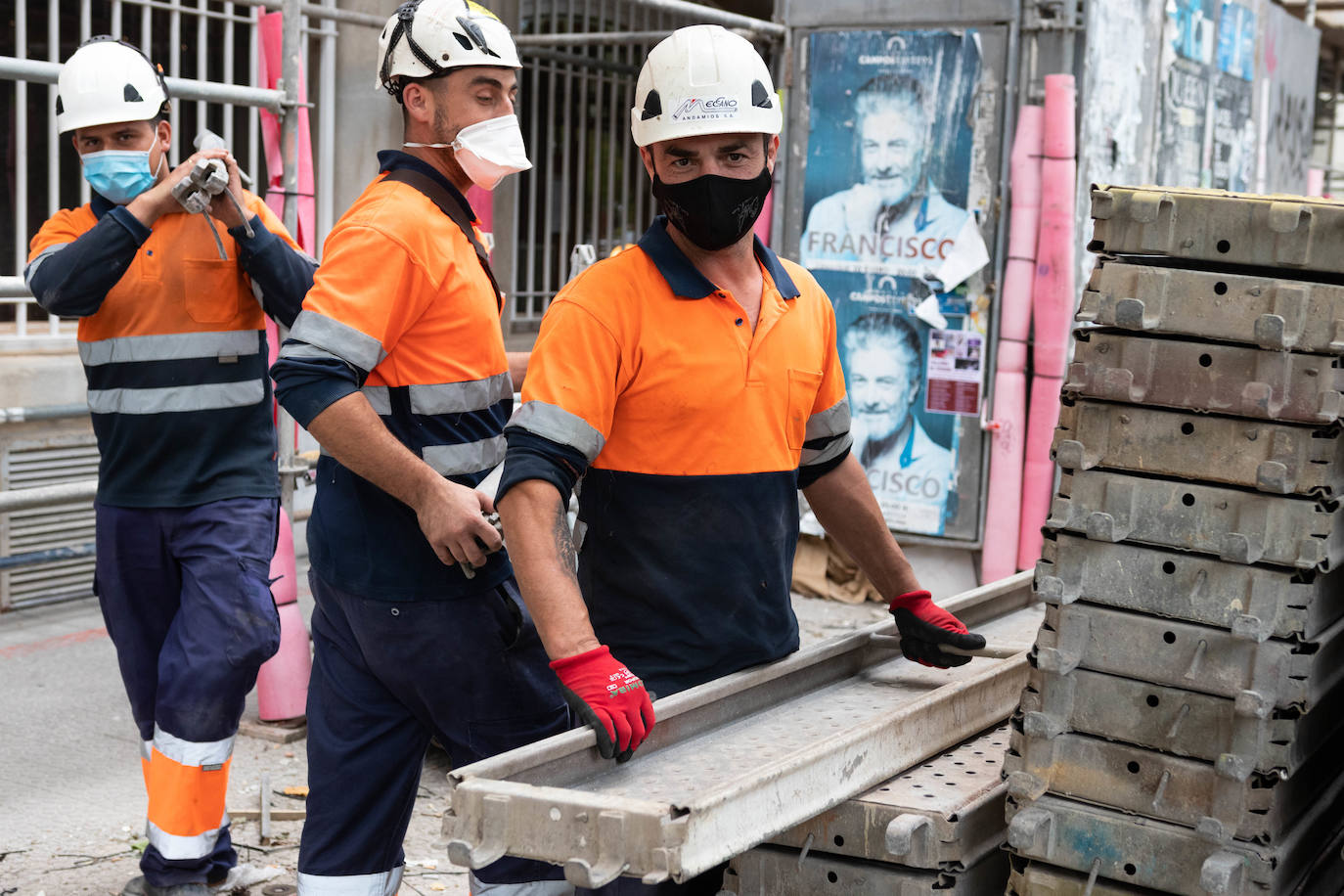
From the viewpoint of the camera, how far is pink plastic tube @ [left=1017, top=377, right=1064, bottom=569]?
24.8ft

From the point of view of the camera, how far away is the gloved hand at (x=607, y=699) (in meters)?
2.44

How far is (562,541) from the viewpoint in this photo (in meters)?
2.68

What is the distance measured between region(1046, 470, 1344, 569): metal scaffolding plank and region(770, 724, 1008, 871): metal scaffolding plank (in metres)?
0.52

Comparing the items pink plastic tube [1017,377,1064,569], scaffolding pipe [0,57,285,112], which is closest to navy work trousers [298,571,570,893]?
scaffolding pipe [0,57,285,112]

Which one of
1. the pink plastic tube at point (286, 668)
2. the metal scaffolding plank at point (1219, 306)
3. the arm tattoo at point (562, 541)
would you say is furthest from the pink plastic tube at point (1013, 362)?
the arm tattoo at point (562, 541)

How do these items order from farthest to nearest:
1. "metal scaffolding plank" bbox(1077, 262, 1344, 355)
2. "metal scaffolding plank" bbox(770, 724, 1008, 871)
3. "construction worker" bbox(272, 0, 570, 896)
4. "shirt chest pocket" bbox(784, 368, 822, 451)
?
"construction worker" bbox(272, 0, 570, 896) → "shirt chest pocket" bbox(784, 368, 822, 451) → "metal scaffolding plank" bbox(770, 724, 1008, 871) → "metal scaffolding plank" bbox(1077, 262, 1344, 355)

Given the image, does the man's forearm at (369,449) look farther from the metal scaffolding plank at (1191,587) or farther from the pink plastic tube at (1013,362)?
the pink plastic tube at (1013,362)

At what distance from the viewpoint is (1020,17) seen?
753cm

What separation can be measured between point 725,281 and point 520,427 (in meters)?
0.55

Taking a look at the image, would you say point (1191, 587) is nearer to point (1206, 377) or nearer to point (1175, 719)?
point (1175, 719)

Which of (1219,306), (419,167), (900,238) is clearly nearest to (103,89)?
(419,167)

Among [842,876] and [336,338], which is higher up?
[336,338]

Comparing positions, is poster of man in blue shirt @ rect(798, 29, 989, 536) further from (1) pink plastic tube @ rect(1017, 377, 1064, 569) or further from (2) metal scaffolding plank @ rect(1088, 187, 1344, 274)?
(2) metal scaffolding plank @ rect(1088, 187, 1344, 274)

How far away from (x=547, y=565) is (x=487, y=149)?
122 centimetres
